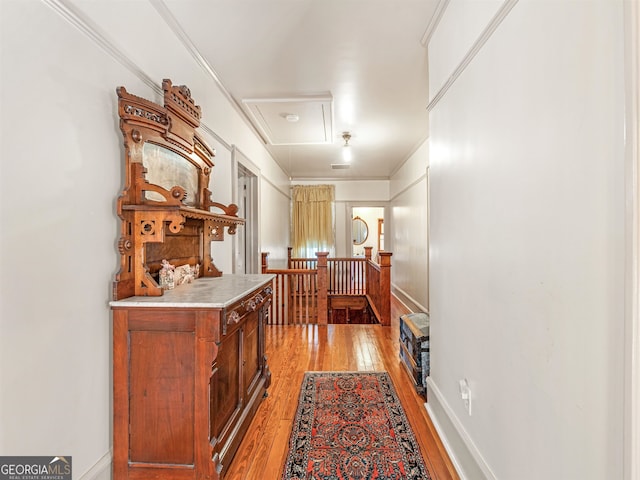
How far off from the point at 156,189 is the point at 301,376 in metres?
2.09

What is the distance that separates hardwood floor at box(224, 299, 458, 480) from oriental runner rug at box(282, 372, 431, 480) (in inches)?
2.8

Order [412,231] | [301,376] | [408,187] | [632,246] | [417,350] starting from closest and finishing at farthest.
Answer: [632,246], [417,350], [301,376], [412,231], [408,187]

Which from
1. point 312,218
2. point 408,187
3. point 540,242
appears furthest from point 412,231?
point 540,242

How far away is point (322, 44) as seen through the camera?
2.41m

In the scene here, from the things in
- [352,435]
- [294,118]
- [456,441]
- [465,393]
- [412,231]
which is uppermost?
[294,118]

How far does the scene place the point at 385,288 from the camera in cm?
450

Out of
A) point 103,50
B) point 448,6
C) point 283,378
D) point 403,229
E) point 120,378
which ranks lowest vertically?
point 283,378

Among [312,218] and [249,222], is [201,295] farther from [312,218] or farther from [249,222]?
[312,218]

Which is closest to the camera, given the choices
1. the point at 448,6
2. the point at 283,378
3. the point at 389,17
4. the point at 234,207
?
the point at 448,6

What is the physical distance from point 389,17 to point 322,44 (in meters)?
0.55

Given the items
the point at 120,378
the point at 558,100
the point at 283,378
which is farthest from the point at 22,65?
the point at 283,378

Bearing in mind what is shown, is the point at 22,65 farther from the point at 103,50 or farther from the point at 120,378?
the point at 120,378
